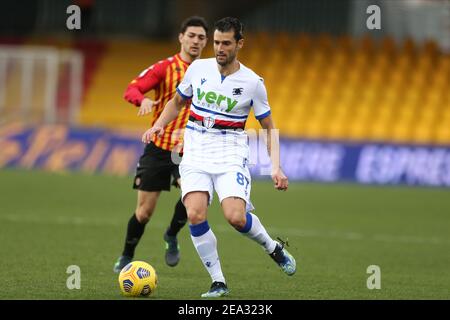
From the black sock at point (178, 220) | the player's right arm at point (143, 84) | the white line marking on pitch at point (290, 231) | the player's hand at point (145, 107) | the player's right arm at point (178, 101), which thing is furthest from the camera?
the white line marking on pitch at point (290, 231)

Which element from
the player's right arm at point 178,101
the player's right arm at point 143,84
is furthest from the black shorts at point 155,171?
the player's right arm at point 178,101

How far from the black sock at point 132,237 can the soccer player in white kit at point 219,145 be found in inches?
68.2

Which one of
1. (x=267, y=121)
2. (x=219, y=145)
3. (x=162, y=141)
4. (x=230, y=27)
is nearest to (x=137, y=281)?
(x=219, y=145)

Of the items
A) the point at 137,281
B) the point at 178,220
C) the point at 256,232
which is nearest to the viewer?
the point at 137,281

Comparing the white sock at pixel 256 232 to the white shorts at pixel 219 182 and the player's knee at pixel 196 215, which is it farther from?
the player's knee at pixel 196 215

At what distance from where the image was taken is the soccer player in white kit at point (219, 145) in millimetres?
8695

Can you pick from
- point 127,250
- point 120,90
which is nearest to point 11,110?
point 120,90

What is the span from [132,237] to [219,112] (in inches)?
86.0

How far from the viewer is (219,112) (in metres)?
8.85

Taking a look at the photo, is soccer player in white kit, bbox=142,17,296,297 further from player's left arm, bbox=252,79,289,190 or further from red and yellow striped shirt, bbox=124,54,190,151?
red and yellow striped shirt, bbox=124,54,190,151

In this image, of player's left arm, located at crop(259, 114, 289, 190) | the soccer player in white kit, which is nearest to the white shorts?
the soccer player in white kit

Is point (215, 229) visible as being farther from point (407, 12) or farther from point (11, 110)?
point (407, 12)

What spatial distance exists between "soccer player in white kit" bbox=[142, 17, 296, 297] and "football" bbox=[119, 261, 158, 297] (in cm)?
45

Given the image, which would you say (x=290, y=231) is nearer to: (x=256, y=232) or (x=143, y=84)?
(x=143, y=84)
